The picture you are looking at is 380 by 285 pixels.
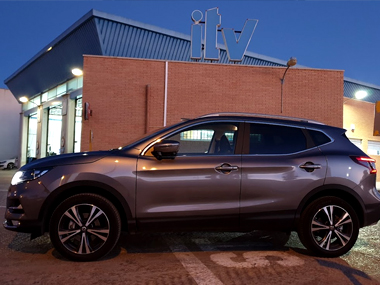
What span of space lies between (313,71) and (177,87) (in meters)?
6.47

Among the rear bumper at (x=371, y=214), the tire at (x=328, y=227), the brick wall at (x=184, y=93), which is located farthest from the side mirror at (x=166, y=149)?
the brick wall at (x=184, y=93)

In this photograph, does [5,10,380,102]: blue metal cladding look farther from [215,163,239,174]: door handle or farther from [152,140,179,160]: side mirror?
[215,163,239,174]: door handle

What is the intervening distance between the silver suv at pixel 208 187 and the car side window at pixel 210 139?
1 centimetres

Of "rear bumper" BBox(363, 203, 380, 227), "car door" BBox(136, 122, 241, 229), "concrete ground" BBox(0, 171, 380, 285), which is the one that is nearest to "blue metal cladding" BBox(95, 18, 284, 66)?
"concrete ground" BBox(0, 171, 380, 285)

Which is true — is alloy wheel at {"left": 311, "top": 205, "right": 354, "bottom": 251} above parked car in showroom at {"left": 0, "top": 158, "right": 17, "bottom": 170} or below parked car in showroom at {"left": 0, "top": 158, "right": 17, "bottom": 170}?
above

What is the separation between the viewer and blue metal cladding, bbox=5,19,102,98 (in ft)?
70.9

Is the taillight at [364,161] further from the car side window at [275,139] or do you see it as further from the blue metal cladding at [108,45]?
the blue metal cladding at [108,45]

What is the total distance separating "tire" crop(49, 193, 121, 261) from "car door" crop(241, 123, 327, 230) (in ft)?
5.19

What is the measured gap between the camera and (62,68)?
2616cm

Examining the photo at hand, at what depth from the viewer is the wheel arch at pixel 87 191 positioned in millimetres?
4500

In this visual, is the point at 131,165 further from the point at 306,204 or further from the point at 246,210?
the point at 306,204

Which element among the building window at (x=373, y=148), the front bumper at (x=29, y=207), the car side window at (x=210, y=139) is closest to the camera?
Result: the front bumper at (x=29, y=207)

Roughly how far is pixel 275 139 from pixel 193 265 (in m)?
1.89

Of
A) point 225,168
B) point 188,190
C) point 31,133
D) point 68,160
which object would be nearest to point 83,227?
point 68,160
